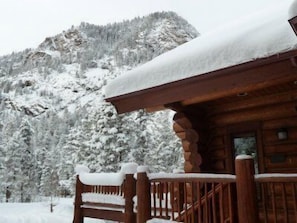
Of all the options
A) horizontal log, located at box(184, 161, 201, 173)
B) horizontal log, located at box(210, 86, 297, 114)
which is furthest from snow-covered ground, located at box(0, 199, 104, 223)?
horizontal log, located at box(210, 86, 297, 114)

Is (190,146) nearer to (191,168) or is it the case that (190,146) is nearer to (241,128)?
(191,168)

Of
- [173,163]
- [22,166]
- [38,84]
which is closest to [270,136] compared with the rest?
[173,163]

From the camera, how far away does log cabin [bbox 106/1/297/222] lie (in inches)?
173

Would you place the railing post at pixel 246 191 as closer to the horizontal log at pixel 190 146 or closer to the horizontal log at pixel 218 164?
the horizontal log at pixel 190 146

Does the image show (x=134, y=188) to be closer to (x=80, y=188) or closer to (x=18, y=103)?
(x=80, y=188)

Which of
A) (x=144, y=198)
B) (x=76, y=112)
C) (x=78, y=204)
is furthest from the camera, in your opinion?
(x=76, y=112)

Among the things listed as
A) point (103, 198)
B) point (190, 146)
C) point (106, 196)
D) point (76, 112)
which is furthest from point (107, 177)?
point (76, 112)

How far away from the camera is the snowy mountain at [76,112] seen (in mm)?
20500

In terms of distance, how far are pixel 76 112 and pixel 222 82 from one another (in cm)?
6366

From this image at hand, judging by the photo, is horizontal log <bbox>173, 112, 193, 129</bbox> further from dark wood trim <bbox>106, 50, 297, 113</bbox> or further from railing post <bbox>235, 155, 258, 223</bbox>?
railing post <bbox>235, 155, 258, 223</bbox>

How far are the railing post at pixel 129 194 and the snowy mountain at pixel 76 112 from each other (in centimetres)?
1100

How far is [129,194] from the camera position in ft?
19.8

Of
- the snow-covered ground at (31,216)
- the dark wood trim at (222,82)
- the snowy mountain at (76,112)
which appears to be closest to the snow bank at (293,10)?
the dark wood trim at (222,82)

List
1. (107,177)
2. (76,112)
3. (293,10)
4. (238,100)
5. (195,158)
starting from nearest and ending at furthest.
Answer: (293,10) < (107,177) < (238,100) < (195,158) < (76,112)
